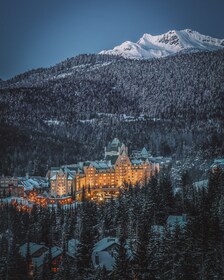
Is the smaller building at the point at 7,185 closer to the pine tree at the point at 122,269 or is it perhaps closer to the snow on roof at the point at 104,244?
the snow on roof at the point at 104,244

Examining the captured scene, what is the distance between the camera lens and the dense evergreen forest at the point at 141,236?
4578 cm

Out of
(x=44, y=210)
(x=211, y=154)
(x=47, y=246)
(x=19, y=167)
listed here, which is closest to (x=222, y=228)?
(x=47, y=246)

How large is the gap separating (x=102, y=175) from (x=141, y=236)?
9177 centimetres

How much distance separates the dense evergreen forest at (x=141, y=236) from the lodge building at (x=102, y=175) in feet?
97.1

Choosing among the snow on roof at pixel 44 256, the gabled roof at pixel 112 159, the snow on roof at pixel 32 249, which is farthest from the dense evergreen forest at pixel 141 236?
the gabled roof at pixel 112 159

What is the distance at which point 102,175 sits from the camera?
13738 centimetres

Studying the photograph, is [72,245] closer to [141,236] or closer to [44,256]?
[44,256]

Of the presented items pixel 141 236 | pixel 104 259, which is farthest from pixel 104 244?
pixel 141 236

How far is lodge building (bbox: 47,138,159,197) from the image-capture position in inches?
5044

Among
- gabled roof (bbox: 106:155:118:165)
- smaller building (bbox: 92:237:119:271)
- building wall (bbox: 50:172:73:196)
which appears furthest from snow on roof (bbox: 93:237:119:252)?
gabled roof (bbox: 106:155:118:165)

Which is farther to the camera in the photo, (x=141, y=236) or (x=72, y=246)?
(x=72, y=246)

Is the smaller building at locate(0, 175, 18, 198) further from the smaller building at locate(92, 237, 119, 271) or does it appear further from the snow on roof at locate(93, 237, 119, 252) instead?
the smaller building at locate(92, 237, 119, 271)

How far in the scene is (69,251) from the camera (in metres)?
68.1

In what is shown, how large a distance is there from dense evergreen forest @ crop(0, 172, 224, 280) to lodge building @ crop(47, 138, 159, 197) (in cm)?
2961
